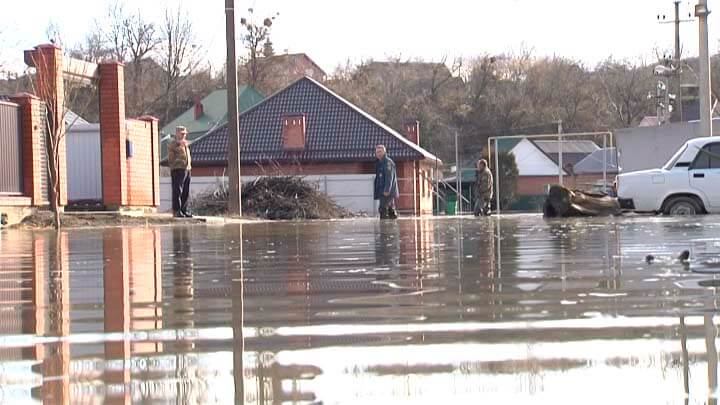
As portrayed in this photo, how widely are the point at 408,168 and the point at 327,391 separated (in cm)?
4532

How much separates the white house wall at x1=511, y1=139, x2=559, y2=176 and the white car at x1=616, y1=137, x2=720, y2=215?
66249 millimetres

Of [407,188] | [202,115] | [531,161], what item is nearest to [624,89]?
[531,161]

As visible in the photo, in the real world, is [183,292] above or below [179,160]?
below

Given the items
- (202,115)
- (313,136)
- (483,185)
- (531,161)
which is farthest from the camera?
(531,161)

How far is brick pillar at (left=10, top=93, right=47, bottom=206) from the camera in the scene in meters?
21.9

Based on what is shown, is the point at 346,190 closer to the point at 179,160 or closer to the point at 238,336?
the point at 179,160

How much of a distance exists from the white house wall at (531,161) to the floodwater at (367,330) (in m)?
79.4

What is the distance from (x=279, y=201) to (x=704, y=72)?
41.4 feet

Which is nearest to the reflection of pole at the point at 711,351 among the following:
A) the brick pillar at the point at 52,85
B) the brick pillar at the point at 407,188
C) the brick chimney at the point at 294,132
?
the brick pillar at the point at 52,85

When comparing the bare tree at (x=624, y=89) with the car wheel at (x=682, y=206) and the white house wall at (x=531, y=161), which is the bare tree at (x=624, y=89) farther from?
the car wheel at (x=682, y=206)

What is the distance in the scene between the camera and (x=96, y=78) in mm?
25906

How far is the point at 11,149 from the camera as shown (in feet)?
71.6

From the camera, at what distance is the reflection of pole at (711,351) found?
11.7 ft

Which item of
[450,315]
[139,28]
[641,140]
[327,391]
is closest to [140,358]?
[327,391]
